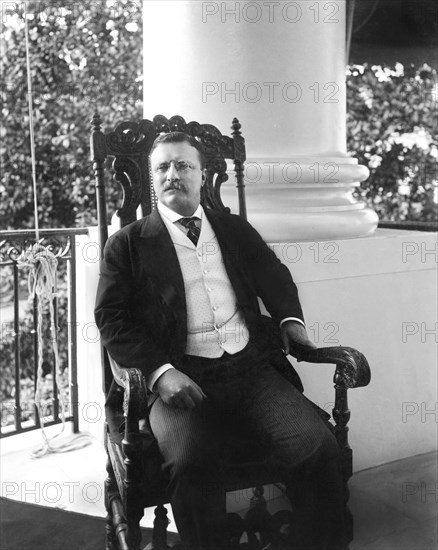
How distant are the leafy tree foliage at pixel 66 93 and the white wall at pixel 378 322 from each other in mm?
3900

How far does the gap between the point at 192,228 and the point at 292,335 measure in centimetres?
42

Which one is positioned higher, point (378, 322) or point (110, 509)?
point (378, 322)

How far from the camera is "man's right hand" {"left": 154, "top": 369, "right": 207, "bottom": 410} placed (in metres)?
1.60

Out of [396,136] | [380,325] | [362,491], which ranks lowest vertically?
[362,491]

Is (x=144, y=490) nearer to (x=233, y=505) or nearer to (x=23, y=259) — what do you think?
(x=233, y=505)

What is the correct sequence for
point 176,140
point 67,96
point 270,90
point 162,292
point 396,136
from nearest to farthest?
point 162,292 < point 176,140 < point 270,90 < point 67,96 < point 396,136

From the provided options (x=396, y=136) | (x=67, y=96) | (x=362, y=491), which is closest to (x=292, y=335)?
(x=362, y=491)

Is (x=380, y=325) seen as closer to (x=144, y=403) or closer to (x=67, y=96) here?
(x=144, y=403)

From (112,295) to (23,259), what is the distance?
1379mm

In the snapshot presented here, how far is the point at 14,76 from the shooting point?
21.5 ft

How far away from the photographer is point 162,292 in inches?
70.1

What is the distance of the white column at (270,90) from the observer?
227cm

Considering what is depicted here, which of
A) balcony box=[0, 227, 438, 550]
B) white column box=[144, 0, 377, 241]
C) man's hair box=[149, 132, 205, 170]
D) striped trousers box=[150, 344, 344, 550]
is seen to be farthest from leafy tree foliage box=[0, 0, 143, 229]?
striped trousers box=[150, 344, 344, 550]

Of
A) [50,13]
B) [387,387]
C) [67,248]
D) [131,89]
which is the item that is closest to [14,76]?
[50,13]
